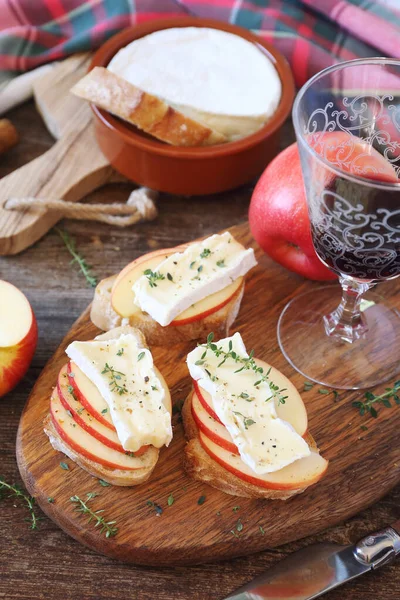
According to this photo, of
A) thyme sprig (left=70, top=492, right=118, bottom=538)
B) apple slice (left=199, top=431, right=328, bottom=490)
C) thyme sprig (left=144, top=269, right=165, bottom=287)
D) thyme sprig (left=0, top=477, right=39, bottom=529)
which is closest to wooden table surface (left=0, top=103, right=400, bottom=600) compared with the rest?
thyme sprig (left=0, top=477, right=39, bottom=529)

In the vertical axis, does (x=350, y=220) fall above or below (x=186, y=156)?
above

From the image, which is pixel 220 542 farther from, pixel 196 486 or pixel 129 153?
pixel 129 153

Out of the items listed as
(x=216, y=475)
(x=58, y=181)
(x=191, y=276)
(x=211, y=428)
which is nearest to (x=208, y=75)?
(x=58, y=181)

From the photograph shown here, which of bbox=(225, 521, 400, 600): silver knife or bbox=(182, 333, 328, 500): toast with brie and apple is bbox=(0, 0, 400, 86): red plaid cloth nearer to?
bbox=(182, 333, 328, 500): toast with brie and apple

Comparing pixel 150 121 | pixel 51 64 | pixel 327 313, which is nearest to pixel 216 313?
pixel 327 313

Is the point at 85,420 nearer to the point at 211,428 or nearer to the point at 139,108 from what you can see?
the point at 211,428

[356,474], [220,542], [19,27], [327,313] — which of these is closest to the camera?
[220,542]

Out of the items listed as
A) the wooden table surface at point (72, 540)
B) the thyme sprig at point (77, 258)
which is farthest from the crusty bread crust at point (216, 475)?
the thyme sprig at point (77, 258)
